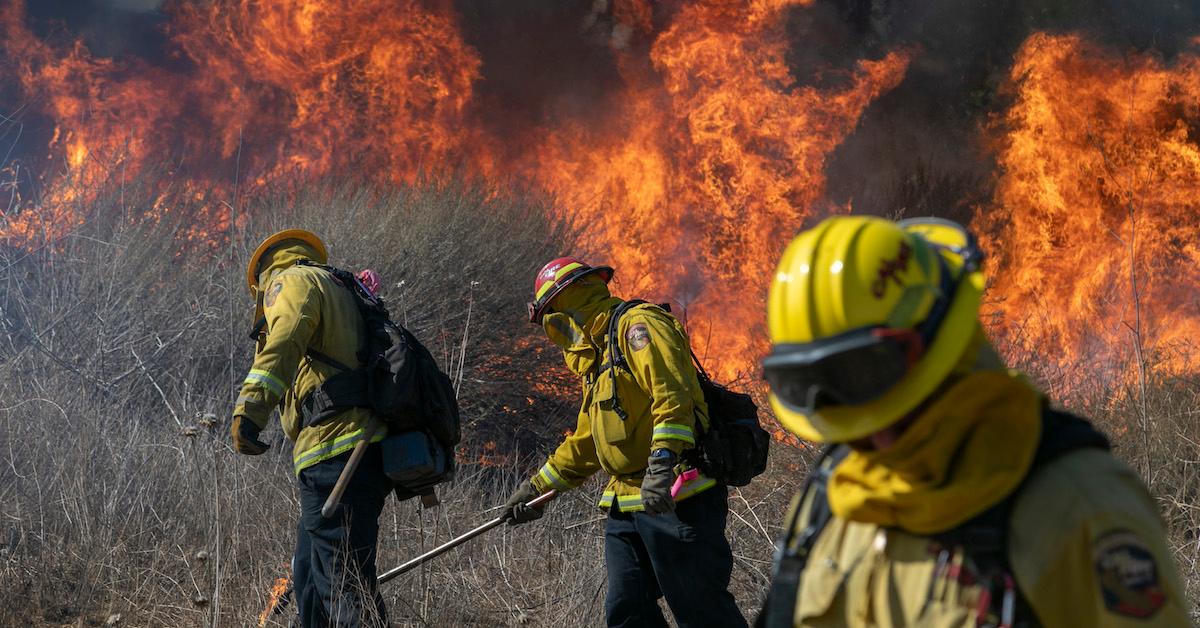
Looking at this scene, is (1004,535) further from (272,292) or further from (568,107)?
(568,107)

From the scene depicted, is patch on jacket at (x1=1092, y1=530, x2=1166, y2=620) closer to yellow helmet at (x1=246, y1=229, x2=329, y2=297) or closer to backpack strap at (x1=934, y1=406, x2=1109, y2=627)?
backpack strap at (x1=934, y1=406, x2=1109, y2=627)

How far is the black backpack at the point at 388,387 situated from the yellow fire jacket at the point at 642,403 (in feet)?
1.91

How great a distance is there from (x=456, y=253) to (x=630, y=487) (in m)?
9.13

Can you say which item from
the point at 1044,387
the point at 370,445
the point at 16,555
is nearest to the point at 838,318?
the point at 370,445

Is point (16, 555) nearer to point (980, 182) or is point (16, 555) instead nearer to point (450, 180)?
point (450, 180)

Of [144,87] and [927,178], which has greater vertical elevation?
[144,87]

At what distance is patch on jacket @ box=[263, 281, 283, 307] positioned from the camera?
13.7 feet

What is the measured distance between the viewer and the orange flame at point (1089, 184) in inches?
557

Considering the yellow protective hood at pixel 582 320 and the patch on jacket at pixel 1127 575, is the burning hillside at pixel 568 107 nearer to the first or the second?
the yellow protective hood at pixel 582 320

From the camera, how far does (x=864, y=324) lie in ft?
4.63

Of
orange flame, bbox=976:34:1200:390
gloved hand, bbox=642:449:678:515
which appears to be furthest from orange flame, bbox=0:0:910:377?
gloved hand, bbox=642:449:678:515

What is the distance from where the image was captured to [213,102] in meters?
18.2

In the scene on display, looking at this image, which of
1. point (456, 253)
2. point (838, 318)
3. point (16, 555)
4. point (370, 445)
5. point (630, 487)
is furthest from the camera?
point (456, 253)

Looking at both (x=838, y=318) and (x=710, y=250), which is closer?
(x=838, y=318)
